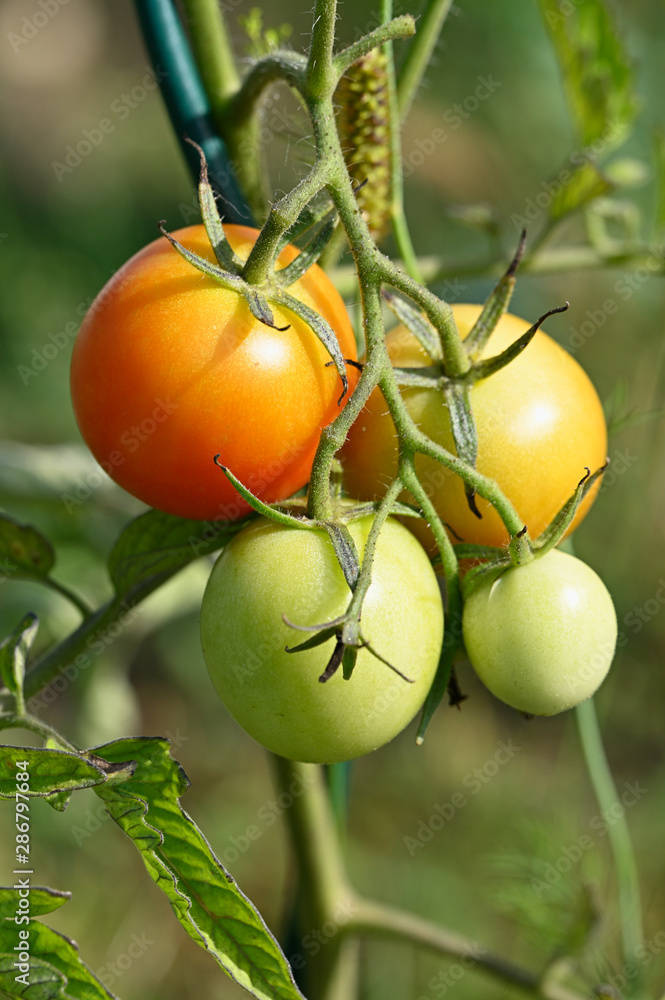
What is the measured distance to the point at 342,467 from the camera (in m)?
0.54

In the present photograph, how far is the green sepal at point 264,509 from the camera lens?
42 centimetres

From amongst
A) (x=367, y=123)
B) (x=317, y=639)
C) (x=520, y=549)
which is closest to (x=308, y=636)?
(x=317, y=639)

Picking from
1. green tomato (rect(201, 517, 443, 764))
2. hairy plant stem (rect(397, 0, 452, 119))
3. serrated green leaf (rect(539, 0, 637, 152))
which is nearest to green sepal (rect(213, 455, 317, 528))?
green tomato (rect(201, 517, 443, 764))

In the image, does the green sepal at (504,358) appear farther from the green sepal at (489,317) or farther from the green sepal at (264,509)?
the green sepal at (264,509)

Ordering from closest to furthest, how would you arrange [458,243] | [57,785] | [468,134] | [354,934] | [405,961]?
1. [57,785]
2. [354,934]
3. [405,961]
4. [458,243]
5. [468,134]

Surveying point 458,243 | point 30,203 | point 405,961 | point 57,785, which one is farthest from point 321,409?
point 30,203

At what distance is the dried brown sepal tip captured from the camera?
0.57 meters

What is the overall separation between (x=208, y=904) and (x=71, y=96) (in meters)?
2.79

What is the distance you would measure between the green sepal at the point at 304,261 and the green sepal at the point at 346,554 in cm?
14

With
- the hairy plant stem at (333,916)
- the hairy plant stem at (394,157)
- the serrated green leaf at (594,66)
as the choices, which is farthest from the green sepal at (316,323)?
the serrated green leaf at (594,66)

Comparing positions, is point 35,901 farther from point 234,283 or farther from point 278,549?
point 234,283

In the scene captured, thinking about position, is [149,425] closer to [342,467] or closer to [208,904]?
[342,467]

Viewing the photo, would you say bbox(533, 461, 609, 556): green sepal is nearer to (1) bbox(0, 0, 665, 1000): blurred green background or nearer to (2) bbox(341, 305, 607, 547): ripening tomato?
(2) bbox(341, 305, 607, 547): ripening tomato

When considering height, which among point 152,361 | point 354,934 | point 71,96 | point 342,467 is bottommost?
point 354,934
